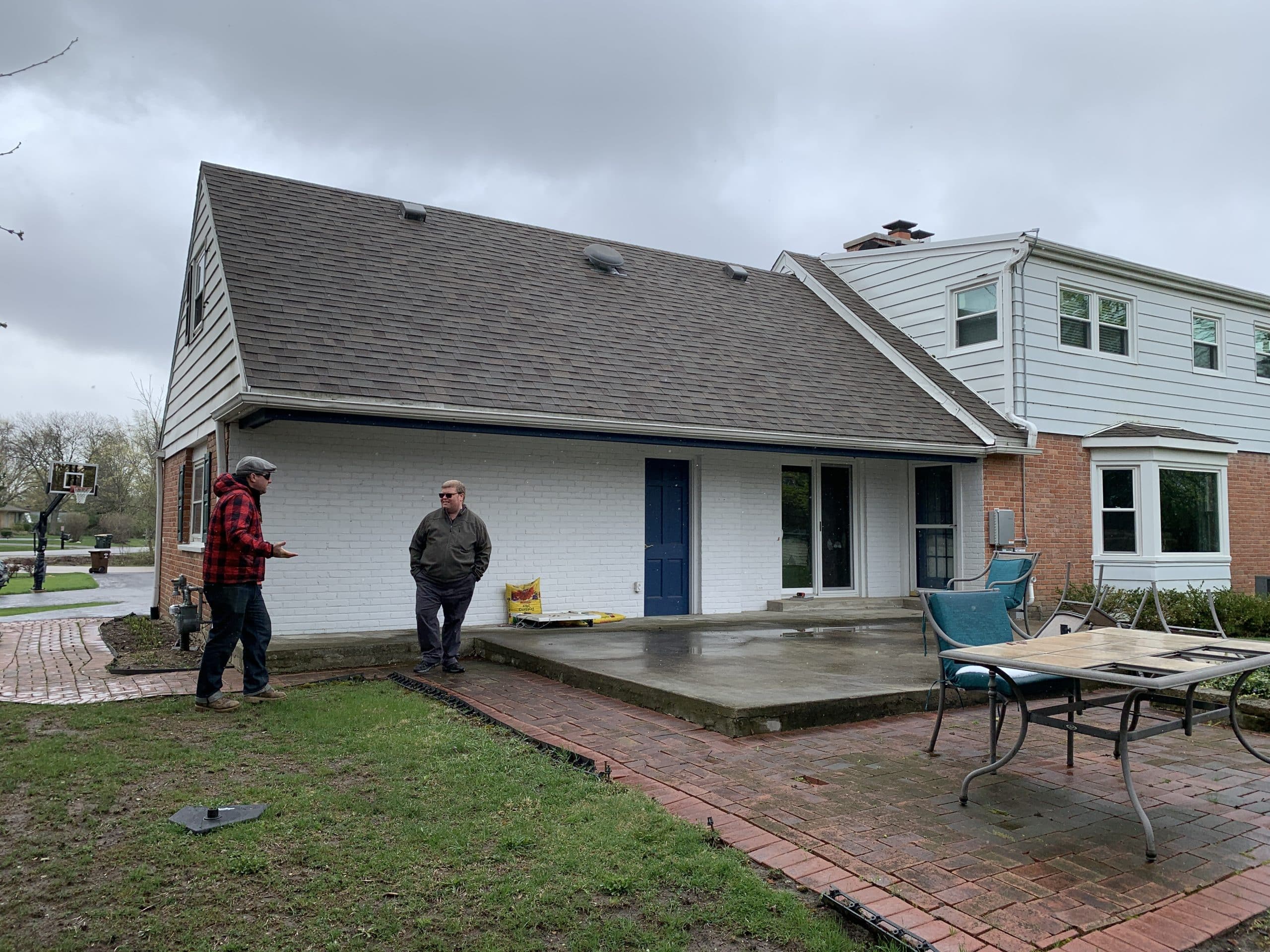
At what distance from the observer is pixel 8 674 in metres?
8.02

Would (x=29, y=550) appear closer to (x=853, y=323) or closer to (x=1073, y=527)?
(x=853, y=323)

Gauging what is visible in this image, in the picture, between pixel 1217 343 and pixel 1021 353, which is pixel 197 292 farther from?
pixel 1217 343

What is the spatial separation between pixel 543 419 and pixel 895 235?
415 inches

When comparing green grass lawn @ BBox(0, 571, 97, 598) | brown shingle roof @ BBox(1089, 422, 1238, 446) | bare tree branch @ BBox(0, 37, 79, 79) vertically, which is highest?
bare tree branch @ BBox(0, 37, 79, 79)

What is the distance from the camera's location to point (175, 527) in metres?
13.1

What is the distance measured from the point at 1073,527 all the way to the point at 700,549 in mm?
6227

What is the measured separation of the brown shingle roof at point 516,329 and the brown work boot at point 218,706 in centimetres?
333

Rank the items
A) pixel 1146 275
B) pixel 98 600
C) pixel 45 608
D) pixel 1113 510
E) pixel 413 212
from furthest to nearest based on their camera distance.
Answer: pixel 98 600
pixel 45 608
pixel 1146 275
pixel 1113 510
pixel 413 212

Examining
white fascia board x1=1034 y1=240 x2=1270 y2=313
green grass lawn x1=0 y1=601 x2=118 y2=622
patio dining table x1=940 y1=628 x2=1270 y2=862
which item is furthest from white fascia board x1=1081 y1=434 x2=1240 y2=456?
green grass lawn x1=0 y1=601 x2=118 y2=622

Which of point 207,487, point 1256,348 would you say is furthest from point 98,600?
point 1256,348

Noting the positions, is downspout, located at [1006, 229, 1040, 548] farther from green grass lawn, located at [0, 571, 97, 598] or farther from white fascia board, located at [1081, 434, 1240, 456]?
green grass lawn, located at [0, 571, 97, 598]

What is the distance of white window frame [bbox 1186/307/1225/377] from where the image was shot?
15.3 meters

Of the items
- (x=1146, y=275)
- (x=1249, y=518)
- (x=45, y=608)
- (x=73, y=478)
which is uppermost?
(x=1146, y=275)

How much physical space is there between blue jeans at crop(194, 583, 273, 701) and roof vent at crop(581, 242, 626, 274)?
28.5 ft
